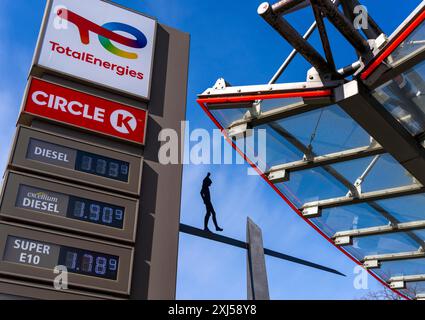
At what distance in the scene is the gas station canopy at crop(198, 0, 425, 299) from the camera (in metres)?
6.26

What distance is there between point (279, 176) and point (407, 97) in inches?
102

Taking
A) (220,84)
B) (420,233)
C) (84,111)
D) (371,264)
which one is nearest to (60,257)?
(84,111)

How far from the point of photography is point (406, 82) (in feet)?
21.9

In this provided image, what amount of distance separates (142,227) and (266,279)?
350 cm

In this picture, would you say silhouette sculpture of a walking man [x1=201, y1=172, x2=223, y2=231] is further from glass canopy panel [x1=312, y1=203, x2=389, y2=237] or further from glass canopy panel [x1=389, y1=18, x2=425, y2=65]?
glass canopy panel [x1=389, y1=18, x2=425, y2=65]

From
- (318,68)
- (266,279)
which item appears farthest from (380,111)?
(266,279)

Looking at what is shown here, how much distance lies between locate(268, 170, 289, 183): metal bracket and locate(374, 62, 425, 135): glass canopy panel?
2.22 meters

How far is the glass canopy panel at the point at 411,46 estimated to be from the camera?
5902 mm

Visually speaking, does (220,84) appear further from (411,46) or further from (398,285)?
(398,285)

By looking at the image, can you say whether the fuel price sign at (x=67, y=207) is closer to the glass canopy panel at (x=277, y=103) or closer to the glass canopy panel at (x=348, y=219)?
the glass canopy panel at (x=348, y=219)

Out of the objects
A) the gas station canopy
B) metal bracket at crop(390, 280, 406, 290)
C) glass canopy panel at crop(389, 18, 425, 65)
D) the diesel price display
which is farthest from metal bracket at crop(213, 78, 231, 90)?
metal bracket at crop(390, 280, 406, 290)

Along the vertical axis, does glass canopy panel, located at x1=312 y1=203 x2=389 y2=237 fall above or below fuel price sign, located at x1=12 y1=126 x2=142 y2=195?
below
